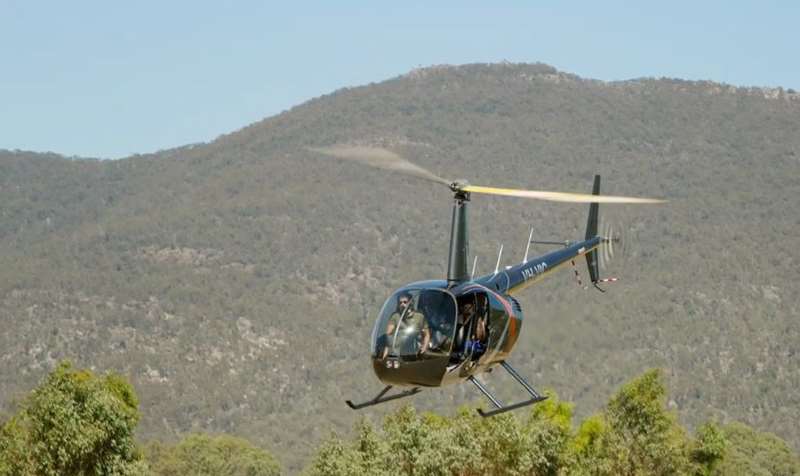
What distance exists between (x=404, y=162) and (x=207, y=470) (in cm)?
8203

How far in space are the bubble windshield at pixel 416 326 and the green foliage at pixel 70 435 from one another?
1015 inches

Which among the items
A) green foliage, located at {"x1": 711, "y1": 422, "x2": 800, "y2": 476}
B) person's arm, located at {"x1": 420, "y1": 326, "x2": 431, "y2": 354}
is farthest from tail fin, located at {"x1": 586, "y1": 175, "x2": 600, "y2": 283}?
green foliage, located at {"x1": 711, "y1": 422, "x2": 800, "y2": 476}

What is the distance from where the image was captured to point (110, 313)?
183125mm

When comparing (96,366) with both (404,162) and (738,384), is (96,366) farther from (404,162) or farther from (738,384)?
(404,162)

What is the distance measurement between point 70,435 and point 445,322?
87.5 ft

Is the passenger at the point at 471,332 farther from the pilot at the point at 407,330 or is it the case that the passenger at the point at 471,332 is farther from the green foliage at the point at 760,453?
the green foliage at the point at 760,453

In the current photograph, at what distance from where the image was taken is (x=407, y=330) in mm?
25641

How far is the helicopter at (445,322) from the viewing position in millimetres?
25312

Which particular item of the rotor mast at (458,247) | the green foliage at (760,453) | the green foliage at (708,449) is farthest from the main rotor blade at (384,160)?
the green foliage at (760,453)

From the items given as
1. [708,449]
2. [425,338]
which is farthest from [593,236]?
[708,449]

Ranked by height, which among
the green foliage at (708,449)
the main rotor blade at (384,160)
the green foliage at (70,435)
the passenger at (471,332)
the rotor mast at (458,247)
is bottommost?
the green foliage at (708,449)

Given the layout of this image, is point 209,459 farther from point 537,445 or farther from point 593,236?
point 593,236

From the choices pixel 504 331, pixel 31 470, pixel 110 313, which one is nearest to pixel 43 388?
pixel 31 470

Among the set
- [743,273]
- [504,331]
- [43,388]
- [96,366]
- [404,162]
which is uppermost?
[404,162]
